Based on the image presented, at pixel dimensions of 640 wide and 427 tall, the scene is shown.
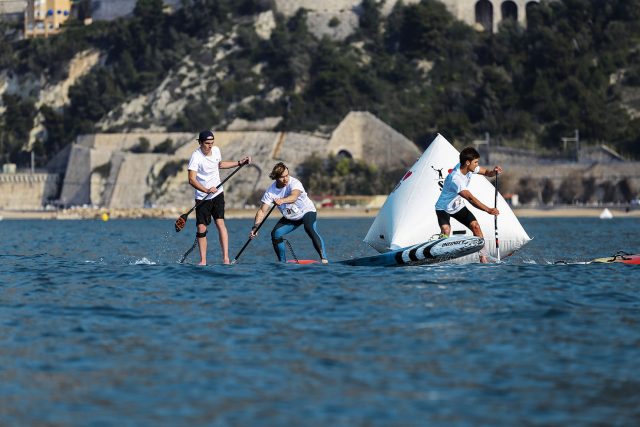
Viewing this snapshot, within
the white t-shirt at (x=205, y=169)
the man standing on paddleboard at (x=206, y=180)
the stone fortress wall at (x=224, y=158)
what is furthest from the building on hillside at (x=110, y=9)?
the white t-shirt at (x=205, y=169)

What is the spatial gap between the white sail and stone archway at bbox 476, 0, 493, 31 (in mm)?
132446

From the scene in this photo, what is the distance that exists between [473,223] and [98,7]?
160 meters

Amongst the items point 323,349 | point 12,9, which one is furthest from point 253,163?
point 323,349

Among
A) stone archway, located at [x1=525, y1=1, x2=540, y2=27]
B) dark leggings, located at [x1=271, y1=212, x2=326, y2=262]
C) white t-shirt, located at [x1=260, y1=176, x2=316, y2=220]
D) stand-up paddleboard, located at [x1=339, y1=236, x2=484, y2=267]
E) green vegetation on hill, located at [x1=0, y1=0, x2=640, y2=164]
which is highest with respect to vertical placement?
stone archway, located at [x1=525, y1=1, x2=540, y2=27]

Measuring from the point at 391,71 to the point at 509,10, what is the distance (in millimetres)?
16120

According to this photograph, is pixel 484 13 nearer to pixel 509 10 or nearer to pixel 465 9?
pixel 465 9

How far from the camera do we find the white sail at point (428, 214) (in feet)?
97.7

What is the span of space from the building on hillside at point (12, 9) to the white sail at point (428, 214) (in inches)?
6445

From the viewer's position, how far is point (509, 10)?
161250 mm

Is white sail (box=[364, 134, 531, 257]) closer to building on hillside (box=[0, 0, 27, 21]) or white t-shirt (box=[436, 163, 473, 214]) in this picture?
white t-shirt (box=[436, 163, 473, 214])

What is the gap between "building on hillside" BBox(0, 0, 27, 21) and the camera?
617 ft

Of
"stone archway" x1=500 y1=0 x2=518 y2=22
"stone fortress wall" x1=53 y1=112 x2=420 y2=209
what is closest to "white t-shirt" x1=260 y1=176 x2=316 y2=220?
"stone fortress wall" x1=53 y1=112 x2=420 y2=209

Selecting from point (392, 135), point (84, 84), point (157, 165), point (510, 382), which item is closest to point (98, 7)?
point (84, 84)

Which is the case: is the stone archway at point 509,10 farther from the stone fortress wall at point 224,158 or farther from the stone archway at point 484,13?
the stone fortress wall at point 224,158
